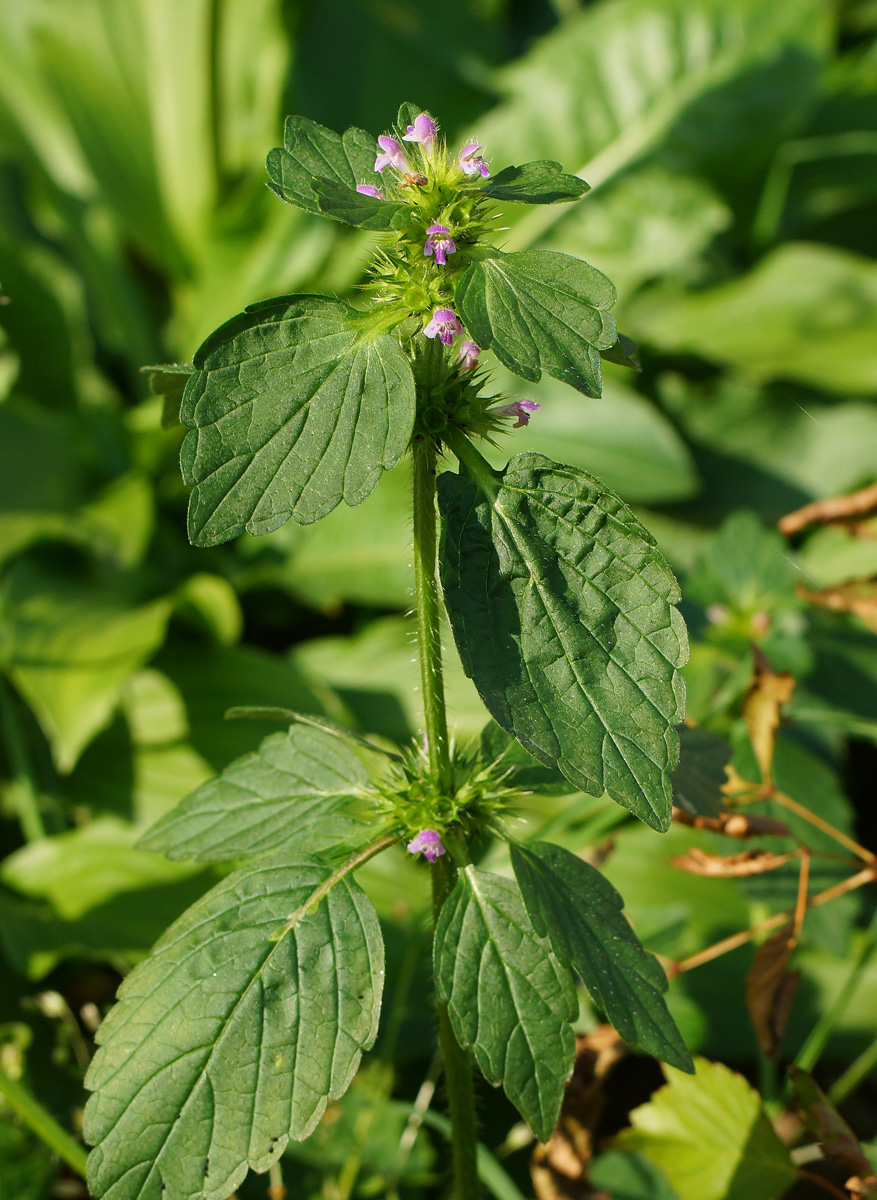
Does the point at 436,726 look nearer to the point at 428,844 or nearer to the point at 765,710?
the point at 428,844

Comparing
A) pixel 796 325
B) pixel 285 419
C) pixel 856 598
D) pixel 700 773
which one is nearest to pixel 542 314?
pixel 285 419

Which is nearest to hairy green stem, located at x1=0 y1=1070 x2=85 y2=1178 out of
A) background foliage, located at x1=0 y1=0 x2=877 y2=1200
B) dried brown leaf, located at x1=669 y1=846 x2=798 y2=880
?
background foliage, located at x1=0 y1=0 x2=877 y2=1200

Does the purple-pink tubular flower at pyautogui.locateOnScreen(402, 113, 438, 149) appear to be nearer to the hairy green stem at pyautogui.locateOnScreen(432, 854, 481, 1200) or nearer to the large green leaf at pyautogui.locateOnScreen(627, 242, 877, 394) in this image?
the hairy green stem at pyautogui.locateOnScreen(432, 854, 481, 1200)

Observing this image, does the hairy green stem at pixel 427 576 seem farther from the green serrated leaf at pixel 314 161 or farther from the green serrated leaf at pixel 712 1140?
the green serrated leaf at pixel 712 1140

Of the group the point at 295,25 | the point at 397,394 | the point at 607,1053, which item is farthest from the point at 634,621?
the point at 295,25

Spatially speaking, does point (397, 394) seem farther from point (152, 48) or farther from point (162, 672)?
point (152, 48)

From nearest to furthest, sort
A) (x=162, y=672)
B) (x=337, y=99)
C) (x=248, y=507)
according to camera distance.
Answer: (x=248, y=507)
(x=162, y=672)
(x=337, y=99)
